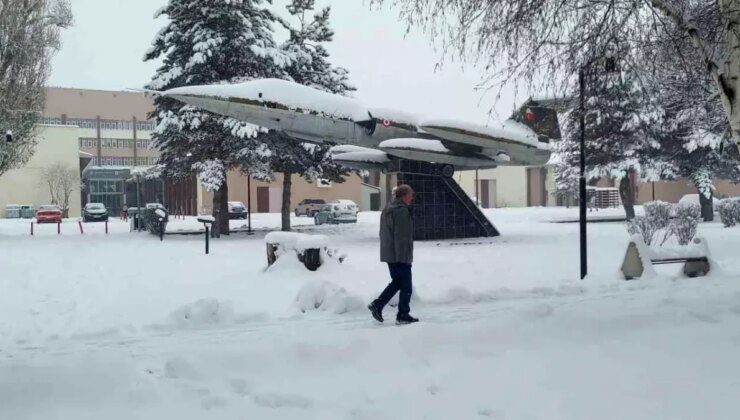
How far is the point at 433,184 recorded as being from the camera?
22.2 meters

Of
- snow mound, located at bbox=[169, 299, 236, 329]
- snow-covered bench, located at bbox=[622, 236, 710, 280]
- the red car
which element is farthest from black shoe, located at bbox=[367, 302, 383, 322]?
the red car

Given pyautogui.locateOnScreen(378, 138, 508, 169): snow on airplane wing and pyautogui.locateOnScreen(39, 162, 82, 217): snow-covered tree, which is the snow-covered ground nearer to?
pyautogui.locateOnScreen(378, 138, 508, 169): snow on airplane wing

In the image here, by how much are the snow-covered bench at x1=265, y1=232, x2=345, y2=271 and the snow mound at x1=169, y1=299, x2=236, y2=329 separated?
155 inches

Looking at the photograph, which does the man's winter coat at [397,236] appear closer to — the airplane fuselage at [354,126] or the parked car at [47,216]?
the airplane fuselage at [354,126]

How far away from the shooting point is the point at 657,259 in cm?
1112

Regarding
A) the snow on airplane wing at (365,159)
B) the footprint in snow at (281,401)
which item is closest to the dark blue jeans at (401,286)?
the footprint in snow at (281,401)

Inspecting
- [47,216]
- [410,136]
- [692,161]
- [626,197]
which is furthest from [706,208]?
[47,216]

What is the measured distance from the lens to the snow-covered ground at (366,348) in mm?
4855

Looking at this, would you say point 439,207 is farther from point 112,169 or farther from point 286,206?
point 112,169

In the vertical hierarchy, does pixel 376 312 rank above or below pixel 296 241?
below

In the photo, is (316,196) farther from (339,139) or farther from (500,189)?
(339,139)

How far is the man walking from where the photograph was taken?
774 centimetres

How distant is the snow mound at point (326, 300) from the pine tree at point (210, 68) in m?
15.0

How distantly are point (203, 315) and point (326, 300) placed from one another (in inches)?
63.9
